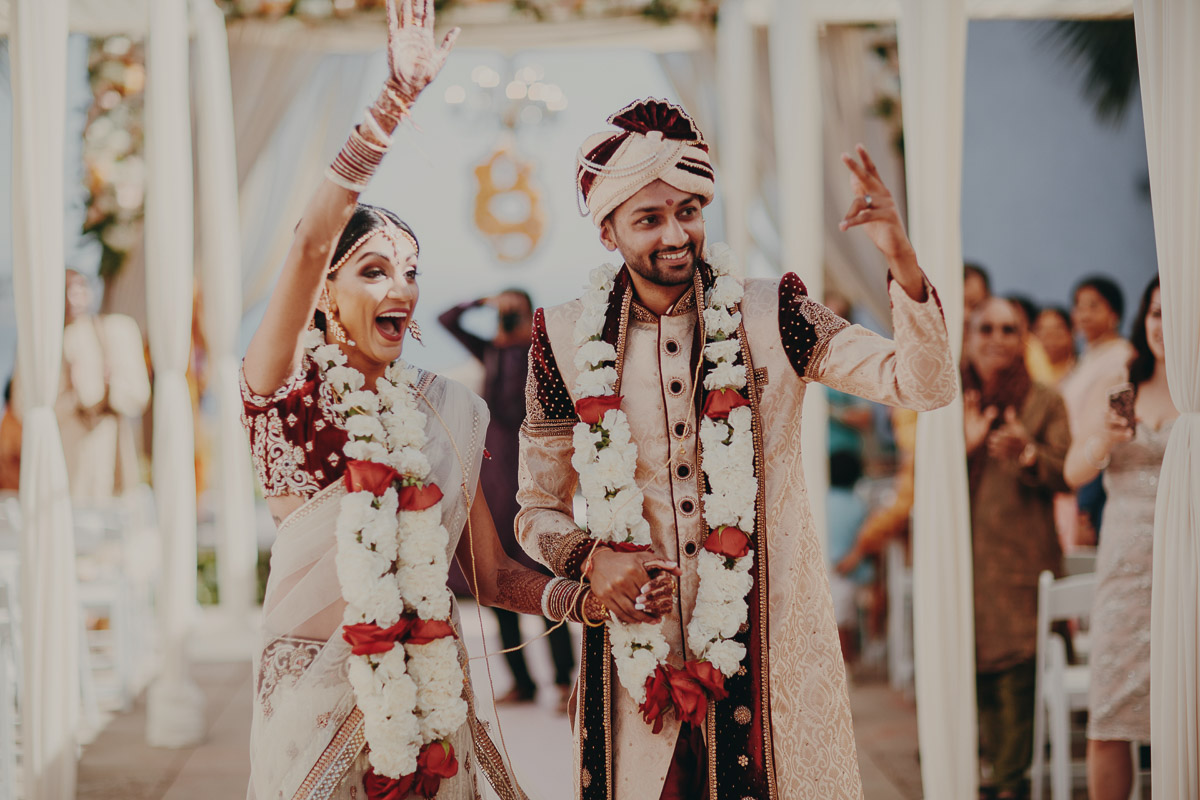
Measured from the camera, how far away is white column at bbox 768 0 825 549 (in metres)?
4.48

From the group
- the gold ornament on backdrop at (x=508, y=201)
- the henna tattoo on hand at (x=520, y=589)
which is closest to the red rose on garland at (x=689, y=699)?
the henna tattoo on hand at (x=520, y=589)

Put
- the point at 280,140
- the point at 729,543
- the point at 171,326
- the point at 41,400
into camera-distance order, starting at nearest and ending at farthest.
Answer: the point at 729,543 → the point at 41,400 → the point at 171,326 → the point at 280,140

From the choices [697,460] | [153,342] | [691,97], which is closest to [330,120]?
[691,97]

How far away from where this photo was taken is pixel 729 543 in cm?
201

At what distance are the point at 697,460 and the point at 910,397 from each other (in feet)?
1.42

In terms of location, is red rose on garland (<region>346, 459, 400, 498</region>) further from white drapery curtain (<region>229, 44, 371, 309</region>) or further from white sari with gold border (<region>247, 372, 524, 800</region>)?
white drapery curtain (<region>229, 44, 371, 309</region>)

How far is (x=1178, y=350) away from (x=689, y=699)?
5.68ft

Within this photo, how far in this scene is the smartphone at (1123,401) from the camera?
334cm

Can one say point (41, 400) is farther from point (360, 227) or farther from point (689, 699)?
point (689, 699)

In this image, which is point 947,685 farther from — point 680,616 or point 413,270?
point 413,270

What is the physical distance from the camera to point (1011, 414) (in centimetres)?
431

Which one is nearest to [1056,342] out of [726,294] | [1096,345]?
[1096,345]

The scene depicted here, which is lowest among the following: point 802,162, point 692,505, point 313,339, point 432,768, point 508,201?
point 432,768

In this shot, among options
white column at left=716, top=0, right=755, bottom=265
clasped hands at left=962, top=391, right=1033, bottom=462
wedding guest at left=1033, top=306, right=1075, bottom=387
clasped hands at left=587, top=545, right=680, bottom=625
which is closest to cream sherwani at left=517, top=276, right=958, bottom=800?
clasped hands at left=587, top=545, right=680, bottom=625
